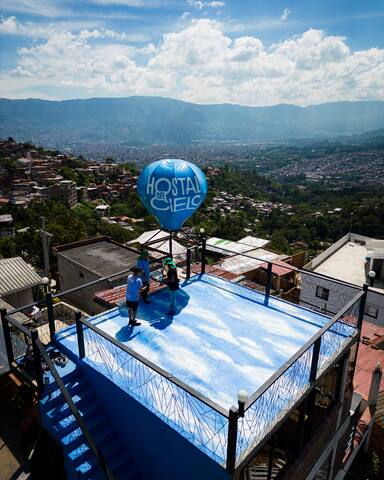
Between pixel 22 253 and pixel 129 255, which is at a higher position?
pixel 129 255

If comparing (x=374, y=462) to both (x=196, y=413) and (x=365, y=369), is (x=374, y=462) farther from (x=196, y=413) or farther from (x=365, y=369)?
(x=196, y=413)

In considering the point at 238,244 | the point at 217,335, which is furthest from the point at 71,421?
the point at 238,244

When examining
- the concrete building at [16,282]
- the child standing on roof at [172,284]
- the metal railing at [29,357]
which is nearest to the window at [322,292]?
the child standing on roof at [172,284]

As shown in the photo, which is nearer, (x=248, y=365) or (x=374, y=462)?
(x=248, y=365)

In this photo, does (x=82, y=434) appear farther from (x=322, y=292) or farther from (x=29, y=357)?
(x=322, y=292)

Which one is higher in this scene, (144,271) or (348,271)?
(144,271)

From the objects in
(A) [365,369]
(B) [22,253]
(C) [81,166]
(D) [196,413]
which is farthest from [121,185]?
(D) [196,413]

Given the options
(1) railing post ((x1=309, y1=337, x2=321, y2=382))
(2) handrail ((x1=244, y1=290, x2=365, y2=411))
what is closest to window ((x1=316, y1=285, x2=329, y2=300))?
(2) handrail ((x1=244, y1=290, x2=365, y2=411))
